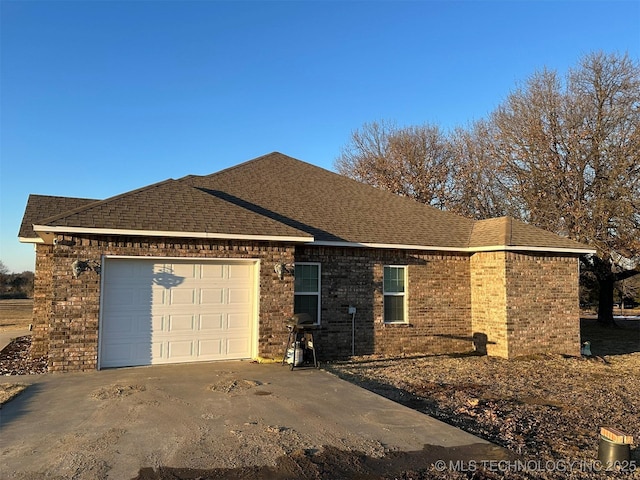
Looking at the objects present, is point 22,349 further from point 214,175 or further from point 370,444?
point 370,444

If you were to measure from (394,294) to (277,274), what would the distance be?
377 cm

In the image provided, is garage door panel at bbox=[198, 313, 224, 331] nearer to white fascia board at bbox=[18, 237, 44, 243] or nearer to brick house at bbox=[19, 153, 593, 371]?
brick house at bbox=[19, 153, 593, 371]

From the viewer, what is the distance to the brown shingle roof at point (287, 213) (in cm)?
964

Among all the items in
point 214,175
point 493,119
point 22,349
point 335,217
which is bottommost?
point 22,349

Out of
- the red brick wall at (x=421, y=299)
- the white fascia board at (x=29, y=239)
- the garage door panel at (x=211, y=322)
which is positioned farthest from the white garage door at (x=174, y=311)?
the white fascia board at (x=29, y=239)

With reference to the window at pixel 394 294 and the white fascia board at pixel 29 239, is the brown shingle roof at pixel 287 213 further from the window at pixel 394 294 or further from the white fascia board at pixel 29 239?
the window at pixel 394 294

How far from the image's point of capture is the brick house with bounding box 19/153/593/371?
363 inches

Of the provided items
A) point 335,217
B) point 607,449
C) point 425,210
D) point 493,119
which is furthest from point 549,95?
point 607,449

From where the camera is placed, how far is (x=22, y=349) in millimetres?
13078

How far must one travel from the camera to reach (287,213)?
12.8 metres

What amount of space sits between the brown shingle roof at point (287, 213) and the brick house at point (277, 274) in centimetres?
5

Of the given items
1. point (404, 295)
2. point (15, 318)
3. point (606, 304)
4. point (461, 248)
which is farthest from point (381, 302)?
point (15, 318)

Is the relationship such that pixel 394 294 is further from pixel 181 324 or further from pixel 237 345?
pixel 181 324

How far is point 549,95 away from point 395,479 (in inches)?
841
